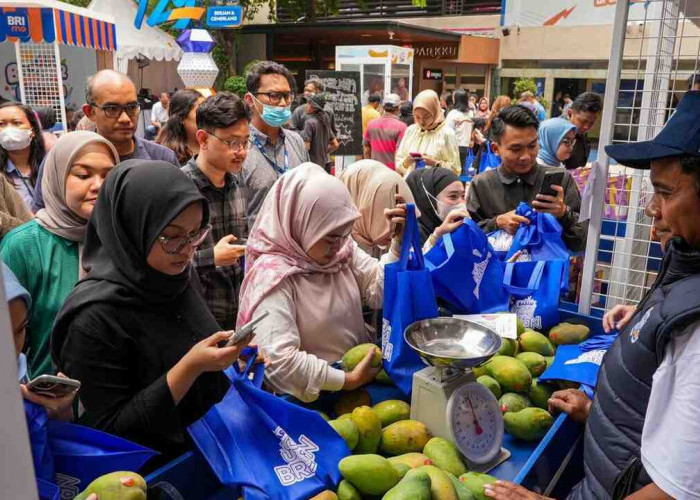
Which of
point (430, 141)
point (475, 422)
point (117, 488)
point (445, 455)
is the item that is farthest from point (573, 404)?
point (430, 141)

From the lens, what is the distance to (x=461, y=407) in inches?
64.4

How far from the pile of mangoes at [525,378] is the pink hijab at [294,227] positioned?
2.15ft

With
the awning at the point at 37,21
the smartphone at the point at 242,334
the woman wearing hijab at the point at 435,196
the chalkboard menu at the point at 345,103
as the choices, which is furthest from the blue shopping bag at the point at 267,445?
the awning at the point at 37,21

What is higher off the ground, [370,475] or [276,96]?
[276,96]

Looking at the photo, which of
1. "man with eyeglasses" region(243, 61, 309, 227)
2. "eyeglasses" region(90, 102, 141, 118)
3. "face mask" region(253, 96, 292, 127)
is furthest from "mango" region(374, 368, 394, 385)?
"face mask" region(253, 96, 292, 127)

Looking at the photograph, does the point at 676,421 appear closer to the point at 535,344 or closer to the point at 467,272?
the point at 535,344

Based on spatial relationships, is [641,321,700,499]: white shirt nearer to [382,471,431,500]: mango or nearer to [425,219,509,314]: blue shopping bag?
[382,471,431,500]: mango

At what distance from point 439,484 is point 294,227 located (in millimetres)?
1033

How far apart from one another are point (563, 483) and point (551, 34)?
1890cm

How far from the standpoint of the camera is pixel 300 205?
2012mm

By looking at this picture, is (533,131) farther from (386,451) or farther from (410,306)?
(386,451)

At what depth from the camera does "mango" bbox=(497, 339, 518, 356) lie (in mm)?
2109

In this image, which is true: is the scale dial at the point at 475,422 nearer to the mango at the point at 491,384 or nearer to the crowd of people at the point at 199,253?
the mango at the point at 491,384

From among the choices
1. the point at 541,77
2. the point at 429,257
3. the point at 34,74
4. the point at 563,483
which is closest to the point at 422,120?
the point at 429,257
